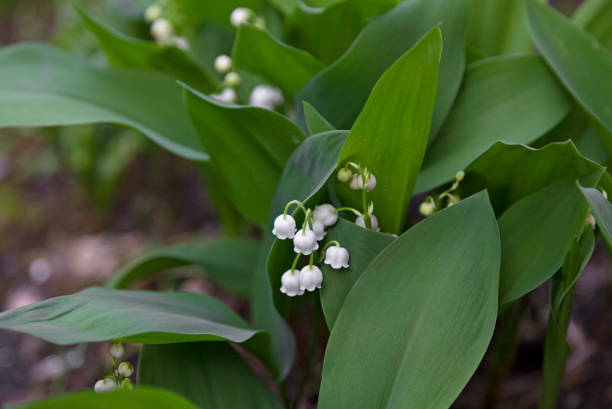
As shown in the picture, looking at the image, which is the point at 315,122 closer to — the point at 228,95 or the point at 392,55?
the point at 392,55

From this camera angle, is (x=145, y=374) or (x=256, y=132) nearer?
(x=145, y=374)

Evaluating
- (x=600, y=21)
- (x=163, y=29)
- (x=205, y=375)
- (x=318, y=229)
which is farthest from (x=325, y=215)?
(x=600, y=21)

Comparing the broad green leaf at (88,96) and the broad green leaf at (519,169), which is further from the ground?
the broad green leaf at (519,169)

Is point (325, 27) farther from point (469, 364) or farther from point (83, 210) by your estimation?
point (83, 210)

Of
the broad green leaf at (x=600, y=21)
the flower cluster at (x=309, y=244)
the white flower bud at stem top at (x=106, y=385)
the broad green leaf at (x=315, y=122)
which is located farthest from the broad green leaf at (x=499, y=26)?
the white flower bud at stem top at (x=106, y=385)

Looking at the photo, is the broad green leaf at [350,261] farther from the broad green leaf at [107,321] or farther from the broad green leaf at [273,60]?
the broad green leaf at [273,60]

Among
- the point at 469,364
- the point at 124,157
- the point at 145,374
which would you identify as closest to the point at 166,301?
the point at 145,374

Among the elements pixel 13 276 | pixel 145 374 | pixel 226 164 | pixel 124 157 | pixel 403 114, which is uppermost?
pixel 403 114
